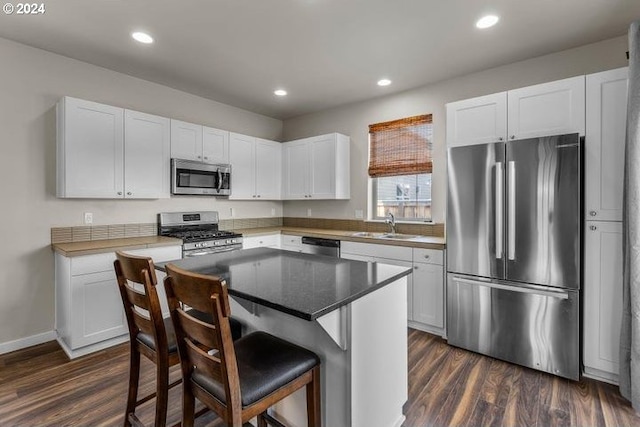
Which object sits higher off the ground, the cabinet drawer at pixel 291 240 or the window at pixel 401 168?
the window at pixel 401 168

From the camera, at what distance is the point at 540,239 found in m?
2.41

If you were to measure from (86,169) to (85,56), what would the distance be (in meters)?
1.13

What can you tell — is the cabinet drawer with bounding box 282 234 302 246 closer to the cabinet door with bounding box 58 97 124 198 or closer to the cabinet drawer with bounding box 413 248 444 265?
the cabinet drawer with bounding box 413 248 444 265

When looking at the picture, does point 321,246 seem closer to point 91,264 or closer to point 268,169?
point 268,169

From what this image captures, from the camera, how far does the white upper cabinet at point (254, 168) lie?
4.30 metres

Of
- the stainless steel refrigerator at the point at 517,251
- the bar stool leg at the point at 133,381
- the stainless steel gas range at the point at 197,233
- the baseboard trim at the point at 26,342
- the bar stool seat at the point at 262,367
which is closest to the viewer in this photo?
the bar stool seat at the point at 262,367

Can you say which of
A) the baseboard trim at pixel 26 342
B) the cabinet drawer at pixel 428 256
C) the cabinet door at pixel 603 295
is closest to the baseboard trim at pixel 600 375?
the cabinet door at pixel 603 295

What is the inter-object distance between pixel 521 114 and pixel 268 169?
328 cm

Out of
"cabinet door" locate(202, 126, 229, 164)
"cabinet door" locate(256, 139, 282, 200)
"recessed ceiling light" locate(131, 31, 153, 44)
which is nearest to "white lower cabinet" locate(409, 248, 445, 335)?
"cabinet door" locate(256, 139, 282, 200)

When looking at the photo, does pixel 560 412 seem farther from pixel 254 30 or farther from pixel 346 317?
pixel 254 30

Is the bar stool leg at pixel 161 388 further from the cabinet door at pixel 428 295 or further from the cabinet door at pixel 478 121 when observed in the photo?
the cabinet door at pixel 478 121

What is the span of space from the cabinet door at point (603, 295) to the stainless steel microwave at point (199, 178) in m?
3.75

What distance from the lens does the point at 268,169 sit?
4.76m

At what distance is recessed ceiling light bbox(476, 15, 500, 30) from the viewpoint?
2.41 m
